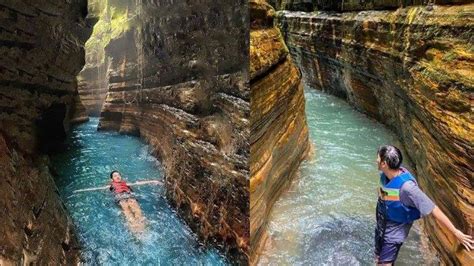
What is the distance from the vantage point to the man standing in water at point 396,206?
9.06ft

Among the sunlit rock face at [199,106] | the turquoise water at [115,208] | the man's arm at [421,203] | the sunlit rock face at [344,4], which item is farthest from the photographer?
the sunlit rock face at [344,4]

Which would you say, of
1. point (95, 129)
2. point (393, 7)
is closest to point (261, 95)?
point (95, 129)

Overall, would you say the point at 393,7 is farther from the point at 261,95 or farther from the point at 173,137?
the point at 173,137

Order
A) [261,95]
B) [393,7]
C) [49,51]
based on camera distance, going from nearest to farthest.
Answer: [49,51] → [261,95] → [393,7]

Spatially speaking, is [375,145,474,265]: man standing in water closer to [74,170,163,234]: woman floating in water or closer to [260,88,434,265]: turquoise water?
[260,88,434,265]: turquoise water

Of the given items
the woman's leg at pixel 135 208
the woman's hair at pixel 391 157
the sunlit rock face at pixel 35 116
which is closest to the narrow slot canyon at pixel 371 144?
the woman's hair at pixel 391 157

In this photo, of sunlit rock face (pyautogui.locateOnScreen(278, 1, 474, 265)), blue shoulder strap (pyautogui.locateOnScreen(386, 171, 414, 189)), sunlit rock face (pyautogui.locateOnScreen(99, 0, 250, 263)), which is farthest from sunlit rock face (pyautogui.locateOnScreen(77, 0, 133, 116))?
sunlit rock face (pyautogui.locateOnScreen(278, 1, 474, 265))

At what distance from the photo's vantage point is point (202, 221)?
2367 millimetres

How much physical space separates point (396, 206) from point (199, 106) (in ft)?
5.00

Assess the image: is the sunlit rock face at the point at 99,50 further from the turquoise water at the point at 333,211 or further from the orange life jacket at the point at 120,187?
the turquoise water at the point at 333,211

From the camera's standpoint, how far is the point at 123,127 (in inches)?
86.7

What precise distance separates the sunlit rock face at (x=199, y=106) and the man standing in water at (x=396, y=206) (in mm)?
1051

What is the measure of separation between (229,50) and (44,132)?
41.6 inches

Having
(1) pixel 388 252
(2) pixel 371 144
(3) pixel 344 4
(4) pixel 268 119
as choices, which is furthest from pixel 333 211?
(3) pixel 344 4
